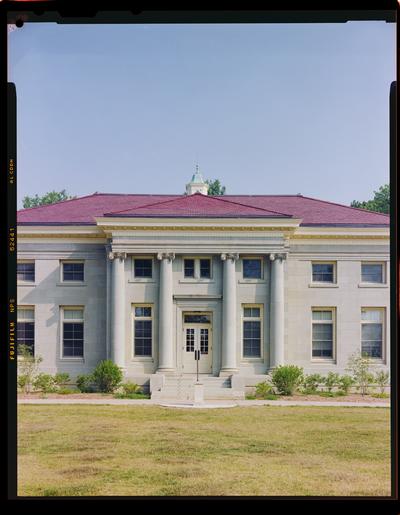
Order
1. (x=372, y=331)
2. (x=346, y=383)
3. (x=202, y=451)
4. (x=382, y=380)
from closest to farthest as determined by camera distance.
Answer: (x=202, y=451)
(x=382, y=380)
(x=346, y=383)
(x=372, y=331)

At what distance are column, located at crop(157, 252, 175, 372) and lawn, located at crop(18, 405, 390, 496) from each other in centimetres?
302

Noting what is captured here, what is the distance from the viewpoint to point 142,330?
70.1ft

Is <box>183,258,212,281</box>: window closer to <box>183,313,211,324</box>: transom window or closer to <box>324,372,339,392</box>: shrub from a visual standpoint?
<box>183,313,211,324</box>: transom window

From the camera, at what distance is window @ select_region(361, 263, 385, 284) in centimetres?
2121

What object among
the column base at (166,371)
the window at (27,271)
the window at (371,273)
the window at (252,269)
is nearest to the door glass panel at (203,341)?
the column base at (166,371)

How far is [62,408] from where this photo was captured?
56.6 ft

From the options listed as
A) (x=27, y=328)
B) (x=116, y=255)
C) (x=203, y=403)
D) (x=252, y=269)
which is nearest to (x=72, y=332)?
(x=27, y=328)

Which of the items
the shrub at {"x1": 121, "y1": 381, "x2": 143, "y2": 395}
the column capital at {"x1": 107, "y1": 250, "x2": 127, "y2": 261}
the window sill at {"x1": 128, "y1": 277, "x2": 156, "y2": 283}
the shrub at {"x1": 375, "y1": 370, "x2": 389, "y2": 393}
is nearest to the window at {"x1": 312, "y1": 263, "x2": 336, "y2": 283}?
the shrub at {"x1": 375, "y1": 370, "x2": 389, "y2": 393}

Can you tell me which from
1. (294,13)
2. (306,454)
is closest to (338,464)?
(306,454)

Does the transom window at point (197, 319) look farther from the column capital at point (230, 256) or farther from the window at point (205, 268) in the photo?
the column capital at point (230, 256)

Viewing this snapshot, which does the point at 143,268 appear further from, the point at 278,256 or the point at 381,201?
the point at 381,201

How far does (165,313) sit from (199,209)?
3568mm

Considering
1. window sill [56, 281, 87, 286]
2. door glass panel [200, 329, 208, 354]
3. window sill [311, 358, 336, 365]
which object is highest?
window sill [56, 281, 87, 286]
